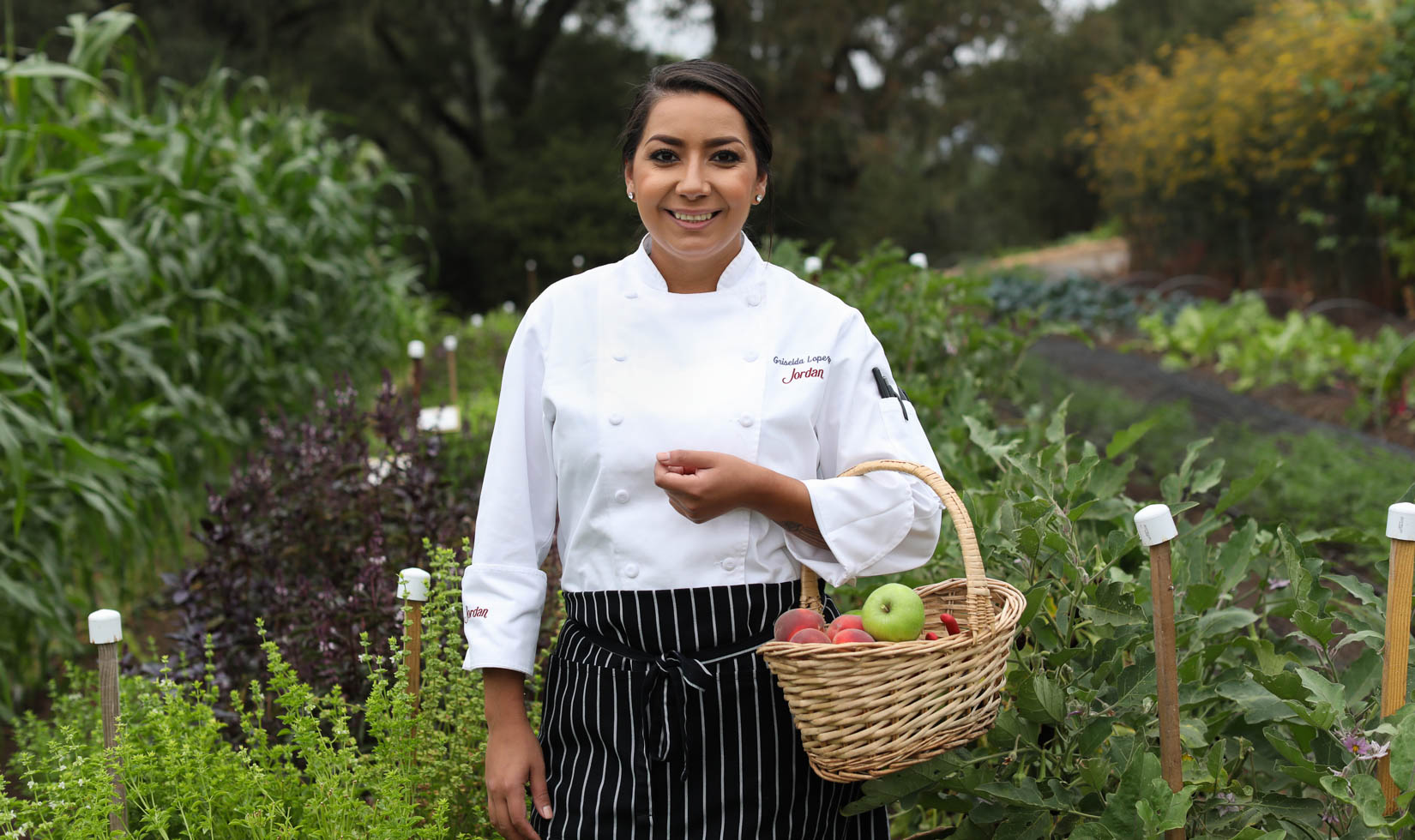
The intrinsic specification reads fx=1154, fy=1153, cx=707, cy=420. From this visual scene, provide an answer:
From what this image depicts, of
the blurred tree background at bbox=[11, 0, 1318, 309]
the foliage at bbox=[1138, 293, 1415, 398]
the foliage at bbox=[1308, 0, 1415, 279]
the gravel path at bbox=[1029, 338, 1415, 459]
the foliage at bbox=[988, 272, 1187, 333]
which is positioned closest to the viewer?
the gravel path at bbox=[1029, 338, 1415, 459]

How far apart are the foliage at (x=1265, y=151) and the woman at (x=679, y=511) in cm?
857

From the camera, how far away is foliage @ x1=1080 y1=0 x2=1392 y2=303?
29.5 ft

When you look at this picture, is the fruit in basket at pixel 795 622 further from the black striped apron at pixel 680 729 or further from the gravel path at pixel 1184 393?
the gravel path at pixel 1184 393

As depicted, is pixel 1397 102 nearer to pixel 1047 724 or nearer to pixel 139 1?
pixel 1047 724

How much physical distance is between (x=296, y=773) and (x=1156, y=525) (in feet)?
4.26

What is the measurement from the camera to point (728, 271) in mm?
1524

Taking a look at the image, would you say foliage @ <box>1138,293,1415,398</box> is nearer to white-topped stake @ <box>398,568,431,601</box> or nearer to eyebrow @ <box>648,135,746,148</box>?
eyebrow @ <box>648,135,746,148</box>

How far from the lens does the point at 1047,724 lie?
177 centimetres

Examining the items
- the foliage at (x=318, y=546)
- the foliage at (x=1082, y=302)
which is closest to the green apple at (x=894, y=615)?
the foliage at (x=318, y=546)

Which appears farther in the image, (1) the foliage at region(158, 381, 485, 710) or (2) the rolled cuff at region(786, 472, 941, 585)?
(1) the foliage at region(158, 381, 485, 710)

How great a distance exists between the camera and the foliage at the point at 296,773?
1.56 meters

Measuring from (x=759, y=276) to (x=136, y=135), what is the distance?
328 centimetres

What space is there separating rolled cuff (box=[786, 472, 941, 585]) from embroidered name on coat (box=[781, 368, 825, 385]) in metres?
0.13

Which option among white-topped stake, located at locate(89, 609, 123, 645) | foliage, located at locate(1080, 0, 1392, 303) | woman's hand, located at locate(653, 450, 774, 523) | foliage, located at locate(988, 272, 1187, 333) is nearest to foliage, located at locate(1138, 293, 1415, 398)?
foliage, located at locate(988, 272, 1187, 333)
